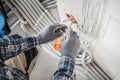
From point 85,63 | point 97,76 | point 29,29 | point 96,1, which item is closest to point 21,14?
point 29,29

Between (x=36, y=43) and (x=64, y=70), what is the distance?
0.30m

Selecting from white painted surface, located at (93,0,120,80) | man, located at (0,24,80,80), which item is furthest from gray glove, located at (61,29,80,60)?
white painted surface, located at (93,0,120,80)

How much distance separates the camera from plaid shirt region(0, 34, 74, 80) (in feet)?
3.00

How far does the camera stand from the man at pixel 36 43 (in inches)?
36.2

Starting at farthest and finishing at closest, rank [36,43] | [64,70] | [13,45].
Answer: [36,43]
[13,45]
[64,70]

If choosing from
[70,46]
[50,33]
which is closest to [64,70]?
[70,46]

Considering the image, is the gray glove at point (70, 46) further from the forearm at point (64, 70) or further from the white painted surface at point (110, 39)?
the white painted surface at point (110, 39)

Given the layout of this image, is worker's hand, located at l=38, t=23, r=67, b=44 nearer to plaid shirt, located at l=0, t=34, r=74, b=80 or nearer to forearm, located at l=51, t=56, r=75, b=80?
plaid shirt, located at l=0, t=34, r=74, b=80

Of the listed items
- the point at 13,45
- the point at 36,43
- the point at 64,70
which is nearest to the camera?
the point at 64,70

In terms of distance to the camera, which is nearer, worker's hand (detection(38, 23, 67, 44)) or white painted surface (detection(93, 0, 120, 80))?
white painted surface (detection(93, 0, 120, 80))

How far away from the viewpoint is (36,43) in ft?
3.72

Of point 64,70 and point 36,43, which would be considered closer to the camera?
point 64,70

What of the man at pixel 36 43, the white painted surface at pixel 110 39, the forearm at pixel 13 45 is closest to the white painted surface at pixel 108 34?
the white painted surface at pixel 110 39

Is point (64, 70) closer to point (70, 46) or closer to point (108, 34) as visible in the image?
point (70, 46)
